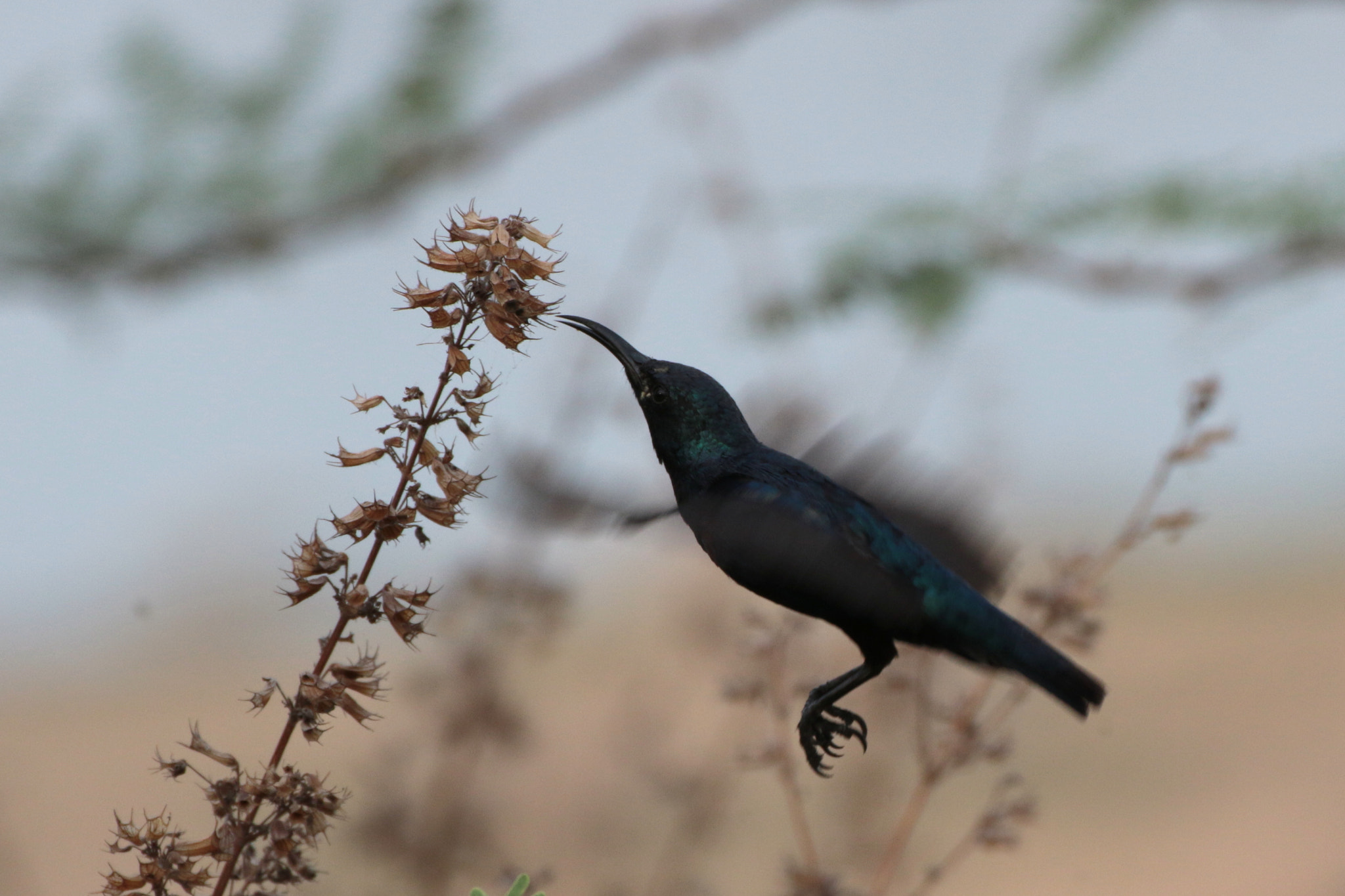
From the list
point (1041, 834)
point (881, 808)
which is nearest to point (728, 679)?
point (881, 808)

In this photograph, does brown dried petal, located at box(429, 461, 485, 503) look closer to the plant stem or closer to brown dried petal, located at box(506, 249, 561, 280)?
brown dried petal, located at box(506, 249, 561, 280)

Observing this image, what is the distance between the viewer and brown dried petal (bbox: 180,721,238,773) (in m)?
1.13

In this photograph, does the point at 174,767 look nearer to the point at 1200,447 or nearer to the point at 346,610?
the point at 346,610

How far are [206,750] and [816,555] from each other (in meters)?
0.72

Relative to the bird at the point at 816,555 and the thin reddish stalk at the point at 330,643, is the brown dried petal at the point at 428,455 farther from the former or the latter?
the bird at the point at 816,555

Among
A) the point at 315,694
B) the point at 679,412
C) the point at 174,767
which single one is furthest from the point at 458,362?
the point at 679,412

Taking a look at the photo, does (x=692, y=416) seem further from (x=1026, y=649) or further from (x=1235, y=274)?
(x=1235, y=274)

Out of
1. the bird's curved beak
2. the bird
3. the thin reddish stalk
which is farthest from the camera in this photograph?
the bird's curved beak

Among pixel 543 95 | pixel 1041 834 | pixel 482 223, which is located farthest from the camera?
pixel 1041 834

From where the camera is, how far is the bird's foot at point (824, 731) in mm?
1728

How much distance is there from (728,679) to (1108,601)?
0.53 m

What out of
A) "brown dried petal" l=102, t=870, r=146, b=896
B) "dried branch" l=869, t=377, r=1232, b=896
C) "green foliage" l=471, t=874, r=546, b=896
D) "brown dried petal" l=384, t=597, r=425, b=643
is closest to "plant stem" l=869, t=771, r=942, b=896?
"dried branch" l=869, t=377, r=1232, b=896

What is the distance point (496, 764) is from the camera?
2561 millimetres

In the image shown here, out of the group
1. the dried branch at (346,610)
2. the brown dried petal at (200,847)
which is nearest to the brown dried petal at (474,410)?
the dried branch at (346,610)
